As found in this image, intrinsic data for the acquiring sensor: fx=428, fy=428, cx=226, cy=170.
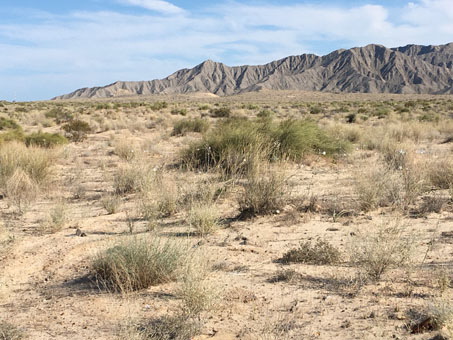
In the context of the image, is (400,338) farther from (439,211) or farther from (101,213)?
(101,213)

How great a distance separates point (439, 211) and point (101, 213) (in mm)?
5153

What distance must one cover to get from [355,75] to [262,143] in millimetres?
168377

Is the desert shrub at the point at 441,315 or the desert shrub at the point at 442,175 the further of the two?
the desert shrub at the point at 442,175

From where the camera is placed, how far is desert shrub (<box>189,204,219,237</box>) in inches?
219

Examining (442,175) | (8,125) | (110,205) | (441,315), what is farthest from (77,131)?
(441,315)

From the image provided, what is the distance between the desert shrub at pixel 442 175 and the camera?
744cm

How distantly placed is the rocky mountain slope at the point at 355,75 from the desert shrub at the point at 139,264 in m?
157

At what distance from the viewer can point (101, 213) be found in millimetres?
6840

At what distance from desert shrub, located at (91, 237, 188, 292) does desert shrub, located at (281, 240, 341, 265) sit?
1.22 m

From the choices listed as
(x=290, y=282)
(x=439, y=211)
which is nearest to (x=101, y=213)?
(x=290, y=282)

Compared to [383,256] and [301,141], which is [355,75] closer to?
[301,141]

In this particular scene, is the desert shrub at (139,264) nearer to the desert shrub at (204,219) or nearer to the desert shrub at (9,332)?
the desert shrub at (9,332)

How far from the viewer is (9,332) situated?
330 cm

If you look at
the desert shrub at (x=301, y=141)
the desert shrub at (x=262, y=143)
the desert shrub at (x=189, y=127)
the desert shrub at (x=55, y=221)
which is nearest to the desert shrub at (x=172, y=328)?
the desert shrub at (x=55, y=221)
